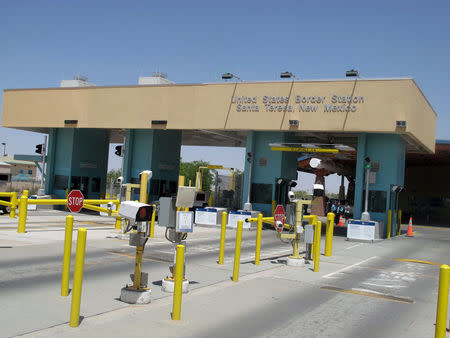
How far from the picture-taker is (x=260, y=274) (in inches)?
480

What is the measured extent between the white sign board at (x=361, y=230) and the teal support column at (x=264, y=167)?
18.5 ft

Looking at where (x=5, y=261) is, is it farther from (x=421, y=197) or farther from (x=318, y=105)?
(x=421, y=197)

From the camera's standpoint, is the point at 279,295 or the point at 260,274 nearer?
the point at 279,295

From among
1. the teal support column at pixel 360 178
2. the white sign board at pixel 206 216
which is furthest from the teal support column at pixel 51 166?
the teal support column at pixel 360 178

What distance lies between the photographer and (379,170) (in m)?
26.3

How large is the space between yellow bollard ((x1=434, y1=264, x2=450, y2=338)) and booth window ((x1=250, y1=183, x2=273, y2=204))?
22.5 m

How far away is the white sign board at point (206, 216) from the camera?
2745 cm

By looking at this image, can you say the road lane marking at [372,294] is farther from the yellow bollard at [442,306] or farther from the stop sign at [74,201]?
the stop sign at [74,201]

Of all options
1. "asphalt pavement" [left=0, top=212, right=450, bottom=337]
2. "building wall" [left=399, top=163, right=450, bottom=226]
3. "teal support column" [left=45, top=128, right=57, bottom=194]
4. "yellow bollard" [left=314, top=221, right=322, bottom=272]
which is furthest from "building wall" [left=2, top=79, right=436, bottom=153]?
"building wall" [left=399, top=163, right=450, bottom=226]

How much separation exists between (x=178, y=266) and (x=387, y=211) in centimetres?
2077

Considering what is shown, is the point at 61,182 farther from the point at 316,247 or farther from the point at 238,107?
the point at 316,247

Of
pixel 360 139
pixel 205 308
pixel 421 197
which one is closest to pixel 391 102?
pixel 360 139

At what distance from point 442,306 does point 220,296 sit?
4260 millimetres

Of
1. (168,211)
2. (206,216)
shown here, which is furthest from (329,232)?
(206,216)
